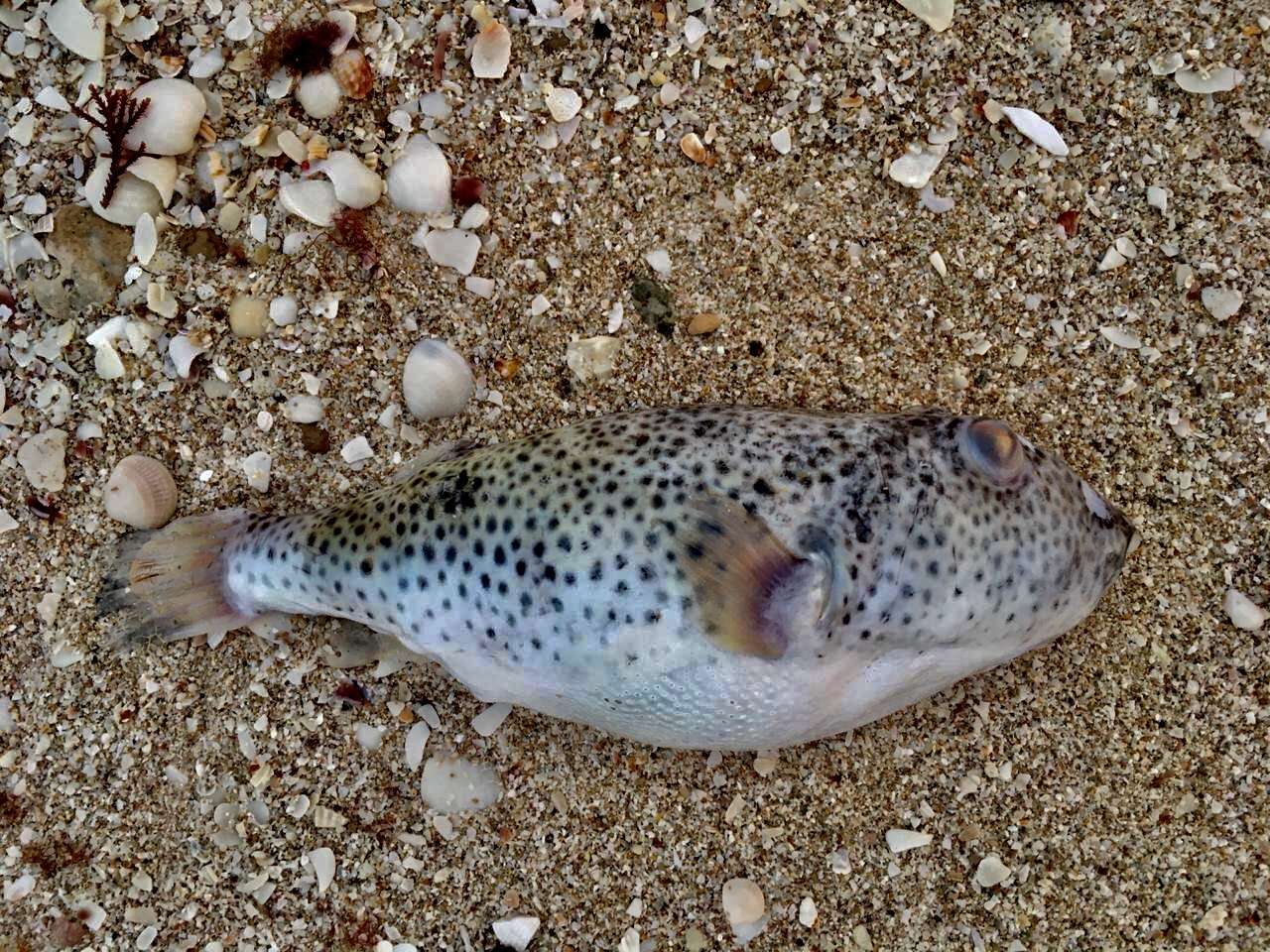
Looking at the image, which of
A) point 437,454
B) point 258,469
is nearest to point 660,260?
point 437,454

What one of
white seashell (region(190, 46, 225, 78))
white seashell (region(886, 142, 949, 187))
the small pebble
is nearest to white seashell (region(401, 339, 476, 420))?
the small pebble

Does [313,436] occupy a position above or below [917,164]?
below

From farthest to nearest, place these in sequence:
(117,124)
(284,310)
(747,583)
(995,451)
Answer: (284,310) → (117,124) → (995,451) → (747,583)

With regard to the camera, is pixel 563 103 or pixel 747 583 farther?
pixel 563 103

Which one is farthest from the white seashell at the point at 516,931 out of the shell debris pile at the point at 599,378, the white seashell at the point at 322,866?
the white seashell at the point at 322,866

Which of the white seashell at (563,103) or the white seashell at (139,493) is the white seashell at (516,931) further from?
the white seashell at (563,103)

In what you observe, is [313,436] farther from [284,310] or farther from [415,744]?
[415,744]

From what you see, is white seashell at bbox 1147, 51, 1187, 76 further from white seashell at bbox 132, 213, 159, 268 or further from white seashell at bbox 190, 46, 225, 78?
Answer: white seashell at bbox 132, 213, 159, 268

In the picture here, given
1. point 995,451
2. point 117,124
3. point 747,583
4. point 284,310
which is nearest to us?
point 747,583
